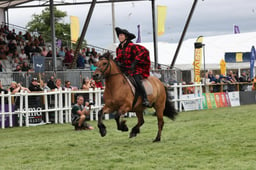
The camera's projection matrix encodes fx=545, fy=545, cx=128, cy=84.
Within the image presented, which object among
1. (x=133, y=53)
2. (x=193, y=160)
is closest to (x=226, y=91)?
(x=133, y=53)

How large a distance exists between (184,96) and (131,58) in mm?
14685

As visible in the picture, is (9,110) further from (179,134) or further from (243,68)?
(243,68)

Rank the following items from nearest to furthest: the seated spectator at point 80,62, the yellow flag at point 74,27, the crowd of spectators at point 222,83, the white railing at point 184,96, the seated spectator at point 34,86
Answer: the seated spectator at point 34,86 → the white railing at point 184,96 → the crowd of spectators at point 222,83 → the seated spectator at point 80,62 → the yellow flag at point 74,27

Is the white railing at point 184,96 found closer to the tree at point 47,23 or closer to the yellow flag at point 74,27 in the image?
the yellow flag at point 74,27

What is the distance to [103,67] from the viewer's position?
11461 mm

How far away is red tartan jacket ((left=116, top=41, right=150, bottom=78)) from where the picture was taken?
40.0 feet

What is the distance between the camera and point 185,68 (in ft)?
136

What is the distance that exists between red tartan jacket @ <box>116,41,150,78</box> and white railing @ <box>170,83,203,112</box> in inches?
527

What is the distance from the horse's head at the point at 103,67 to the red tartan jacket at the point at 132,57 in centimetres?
53

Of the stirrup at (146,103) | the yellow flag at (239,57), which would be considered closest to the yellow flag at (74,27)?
the yellow flag at (239,57)

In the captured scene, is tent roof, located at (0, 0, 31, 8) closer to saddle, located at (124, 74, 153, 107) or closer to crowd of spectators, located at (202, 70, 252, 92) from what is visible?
crowd of spectators, located at (202, 70, 252, 92)

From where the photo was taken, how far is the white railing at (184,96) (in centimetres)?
2594

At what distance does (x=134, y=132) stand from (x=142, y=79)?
123 centimetres

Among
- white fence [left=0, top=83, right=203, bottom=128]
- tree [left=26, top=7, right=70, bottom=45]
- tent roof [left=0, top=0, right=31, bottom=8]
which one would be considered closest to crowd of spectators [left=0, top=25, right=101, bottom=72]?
tent roof [left=0, top=0, right=31, bottom=8]
